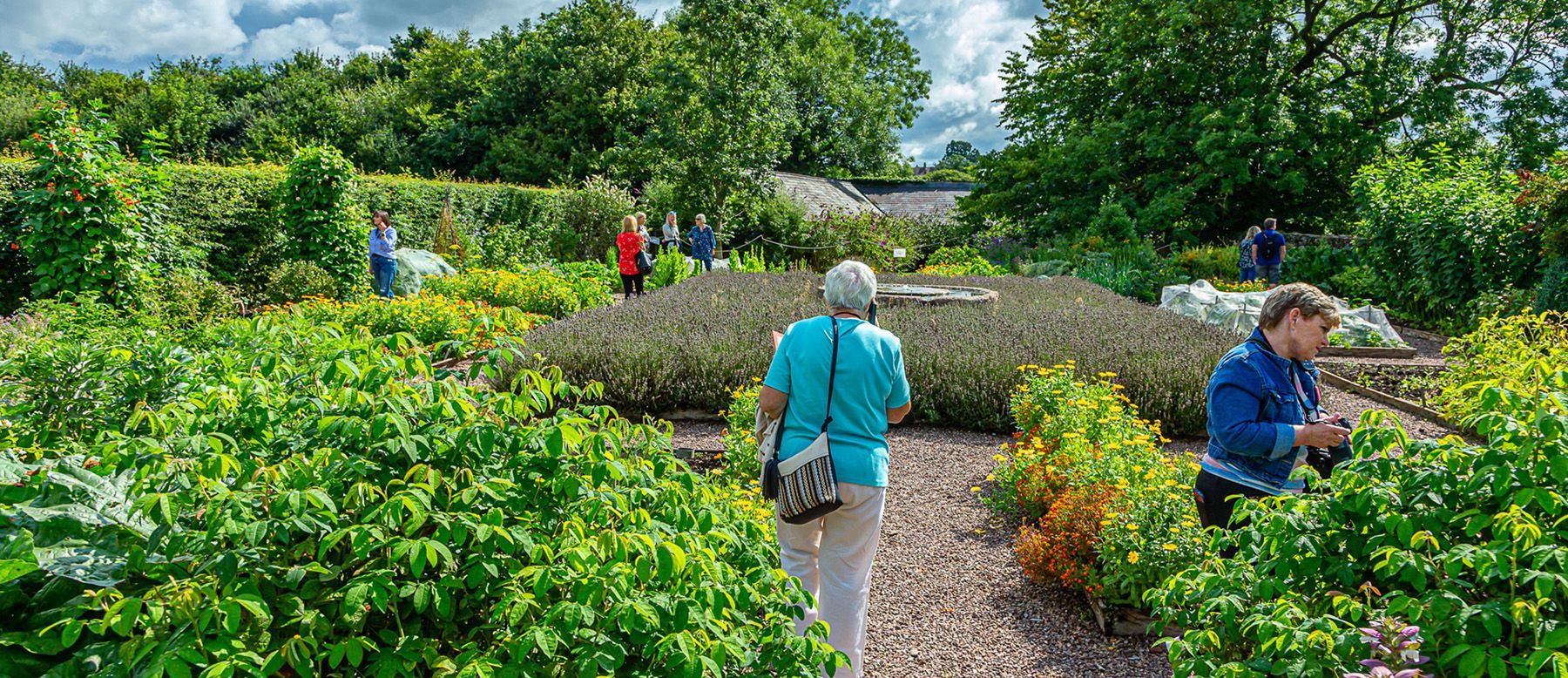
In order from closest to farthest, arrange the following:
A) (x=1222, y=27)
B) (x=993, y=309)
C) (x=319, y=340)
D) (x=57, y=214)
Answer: (x=319, y=340) < (x=57, y=214) < (x=993, y=309) < (x=1222, y=27)

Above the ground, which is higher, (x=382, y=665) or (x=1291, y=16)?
(x=1291, y=16)

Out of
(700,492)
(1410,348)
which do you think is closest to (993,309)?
(1410,348)

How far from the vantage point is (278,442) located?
→ 1.83 metres

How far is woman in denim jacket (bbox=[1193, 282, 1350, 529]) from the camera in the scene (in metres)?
2.88

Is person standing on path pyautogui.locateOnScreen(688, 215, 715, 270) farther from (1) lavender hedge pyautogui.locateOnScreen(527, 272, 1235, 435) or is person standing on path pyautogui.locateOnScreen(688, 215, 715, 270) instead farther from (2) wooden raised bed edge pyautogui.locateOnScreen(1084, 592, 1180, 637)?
(2) wooden raised bed edge pyautogui.locateOnScreen(1084, 592, 1180, 637)

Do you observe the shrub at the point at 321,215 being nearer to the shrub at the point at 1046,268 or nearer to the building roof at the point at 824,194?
the shrub at the point at 1046,268

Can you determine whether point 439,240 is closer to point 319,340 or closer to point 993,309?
point 993,309

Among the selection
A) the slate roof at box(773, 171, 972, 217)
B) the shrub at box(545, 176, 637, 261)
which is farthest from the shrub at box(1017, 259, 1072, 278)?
the shrub at box(545, 176, 637, 261)

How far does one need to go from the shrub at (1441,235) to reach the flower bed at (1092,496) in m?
9.45

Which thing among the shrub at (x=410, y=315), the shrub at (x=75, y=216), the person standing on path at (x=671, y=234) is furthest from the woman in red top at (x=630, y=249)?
the shrub at (x=75, y=216)

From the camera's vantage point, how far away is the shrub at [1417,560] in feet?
4.97

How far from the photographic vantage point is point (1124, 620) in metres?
3.64

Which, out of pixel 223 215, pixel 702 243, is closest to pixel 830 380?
pixel 223 215

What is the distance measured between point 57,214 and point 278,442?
32.4ft
